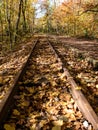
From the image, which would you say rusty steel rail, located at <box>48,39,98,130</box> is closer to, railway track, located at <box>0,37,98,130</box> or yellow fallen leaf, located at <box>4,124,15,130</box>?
railway track, located at <box>0,37,98,130</box>

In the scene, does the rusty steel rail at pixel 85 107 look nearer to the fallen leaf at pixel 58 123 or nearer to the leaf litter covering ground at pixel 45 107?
the leaf litter covering ground at pixel 45 107

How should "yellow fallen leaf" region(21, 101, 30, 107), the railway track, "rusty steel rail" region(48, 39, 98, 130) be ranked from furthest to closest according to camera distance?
"yellow fallen leaf" region(21, 101, 30, 107)
the railway track
"rusty steel rail" region(48, 39, 98, 130)

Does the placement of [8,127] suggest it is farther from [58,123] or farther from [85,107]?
[85,107]

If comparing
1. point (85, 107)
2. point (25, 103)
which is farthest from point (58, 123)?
point (25, 103)

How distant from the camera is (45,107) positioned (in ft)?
12.3

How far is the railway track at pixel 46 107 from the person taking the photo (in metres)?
3.13

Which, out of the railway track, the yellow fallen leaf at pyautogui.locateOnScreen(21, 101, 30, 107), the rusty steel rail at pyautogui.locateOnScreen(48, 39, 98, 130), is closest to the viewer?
the rusty steel rail at pyautogui.locateOnScreen(48, 39, 98, 130)

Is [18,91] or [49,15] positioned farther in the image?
[49,15]

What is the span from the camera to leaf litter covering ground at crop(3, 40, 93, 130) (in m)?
3.15

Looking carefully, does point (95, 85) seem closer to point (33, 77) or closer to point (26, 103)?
point (33, 77)

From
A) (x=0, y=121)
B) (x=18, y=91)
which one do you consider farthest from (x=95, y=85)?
(x=0, y=121)

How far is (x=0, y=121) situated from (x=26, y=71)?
322cm

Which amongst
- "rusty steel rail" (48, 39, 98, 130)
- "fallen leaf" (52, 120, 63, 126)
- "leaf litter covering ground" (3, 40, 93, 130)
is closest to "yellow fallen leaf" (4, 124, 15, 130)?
"leaf litter covering ground" (3, 40, 93, 130)

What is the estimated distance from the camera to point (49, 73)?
607 cm
